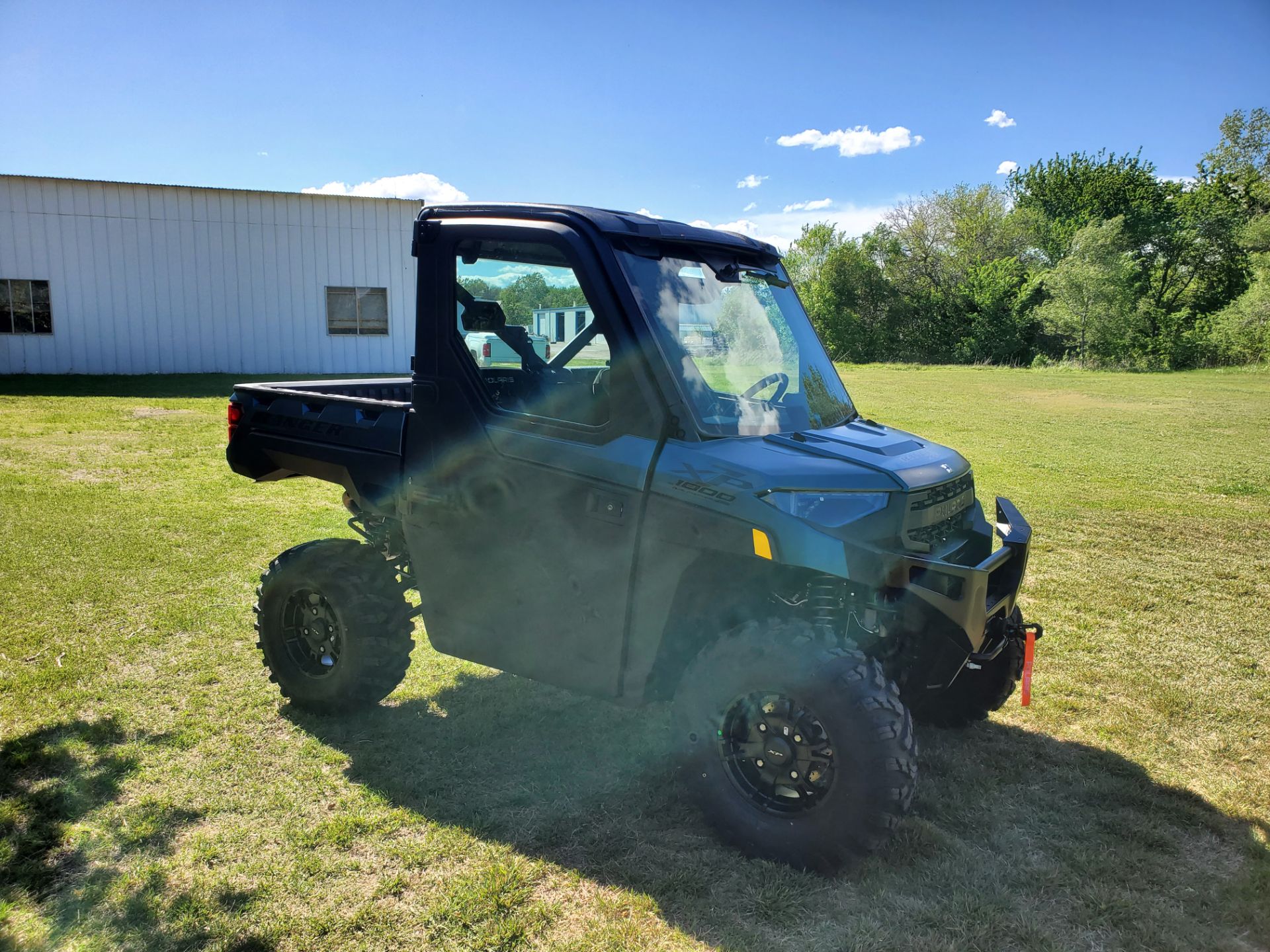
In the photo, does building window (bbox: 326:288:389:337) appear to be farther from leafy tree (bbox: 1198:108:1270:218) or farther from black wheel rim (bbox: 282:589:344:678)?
leafy tree (bbox: 1198:108:1270:218)

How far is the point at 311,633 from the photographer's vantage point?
4.48 m

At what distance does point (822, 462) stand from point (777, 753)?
3.54 ft

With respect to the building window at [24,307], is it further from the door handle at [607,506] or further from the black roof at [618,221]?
the door handle at [607,506]

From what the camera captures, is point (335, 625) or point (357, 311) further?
point (357, 311)

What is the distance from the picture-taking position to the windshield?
135 inches

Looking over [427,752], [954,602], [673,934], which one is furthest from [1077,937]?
[427,752]

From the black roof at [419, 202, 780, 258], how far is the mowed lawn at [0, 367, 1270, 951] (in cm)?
157

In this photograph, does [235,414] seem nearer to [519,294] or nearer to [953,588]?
[519,294]

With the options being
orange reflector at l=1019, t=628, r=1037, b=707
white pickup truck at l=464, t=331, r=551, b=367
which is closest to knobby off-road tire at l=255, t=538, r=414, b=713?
white pickup truck at l=464, t=331, r=551, b=367

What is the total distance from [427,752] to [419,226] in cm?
242

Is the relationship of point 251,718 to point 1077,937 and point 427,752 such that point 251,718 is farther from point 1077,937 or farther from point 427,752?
point 1077,937

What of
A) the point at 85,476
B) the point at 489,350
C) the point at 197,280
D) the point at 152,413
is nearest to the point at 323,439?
the point at 489,350

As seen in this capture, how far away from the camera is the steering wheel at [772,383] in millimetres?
3686

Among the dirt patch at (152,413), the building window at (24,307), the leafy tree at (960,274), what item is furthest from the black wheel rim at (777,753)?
the leafy tree at (960,274)
